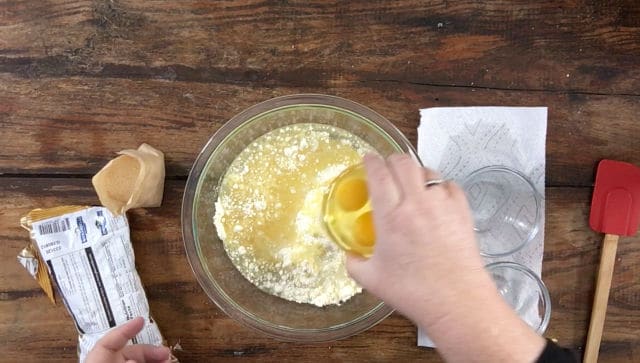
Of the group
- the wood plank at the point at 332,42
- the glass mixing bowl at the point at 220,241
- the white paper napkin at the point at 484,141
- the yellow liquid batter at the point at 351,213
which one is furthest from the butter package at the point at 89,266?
the white paper napkin at the point at 484,141

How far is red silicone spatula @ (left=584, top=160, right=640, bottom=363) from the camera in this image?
945 millimetres

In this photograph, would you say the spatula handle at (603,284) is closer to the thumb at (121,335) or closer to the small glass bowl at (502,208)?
the small glass bowl at (502,208)

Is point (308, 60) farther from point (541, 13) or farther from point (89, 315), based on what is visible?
point (89, 315)

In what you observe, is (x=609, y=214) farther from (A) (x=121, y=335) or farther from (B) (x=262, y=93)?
(A) (x=121, y=335)

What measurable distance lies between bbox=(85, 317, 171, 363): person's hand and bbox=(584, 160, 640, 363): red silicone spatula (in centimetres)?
69

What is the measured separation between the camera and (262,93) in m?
0.94

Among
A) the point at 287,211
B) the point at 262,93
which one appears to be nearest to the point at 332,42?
the point at 262,93

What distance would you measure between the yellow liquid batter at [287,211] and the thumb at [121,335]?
0.18 m

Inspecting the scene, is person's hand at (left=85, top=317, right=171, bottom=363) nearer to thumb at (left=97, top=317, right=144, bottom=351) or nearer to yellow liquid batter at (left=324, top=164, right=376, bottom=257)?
thumb at (left=97, top=317, right=144, bottom=351)

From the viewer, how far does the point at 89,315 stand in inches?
37.1

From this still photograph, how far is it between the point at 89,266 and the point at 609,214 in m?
0.84

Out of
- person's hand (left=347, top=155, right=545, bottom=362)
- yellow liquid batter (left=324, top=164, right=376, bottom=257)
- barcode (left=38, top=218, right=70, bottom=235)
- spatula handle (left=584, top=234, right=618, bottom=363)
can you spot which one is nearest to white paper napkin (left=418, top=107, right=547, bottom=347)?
spatula handle (left=584, top=234, right=618, bottom=363)

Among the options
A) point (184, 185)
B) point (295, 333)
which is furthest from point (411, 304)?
point (184, 185)

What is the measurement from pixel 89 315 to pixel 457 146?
0.65 meters
